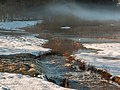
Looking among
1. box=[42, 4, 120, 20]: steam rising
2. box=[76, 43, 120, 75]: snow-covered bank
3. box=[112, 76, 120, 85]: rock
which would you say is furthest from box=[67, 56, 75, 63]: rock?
box=[42, 4, 120, 20]: steam rising

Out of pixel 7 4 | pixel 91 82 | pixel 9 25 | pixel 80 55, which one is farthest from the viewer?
pixel 7 4

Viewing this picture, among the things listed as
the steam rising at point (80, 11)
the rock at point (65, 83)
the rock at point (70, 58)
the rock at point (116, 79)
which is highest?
the rock at point (116, 79)

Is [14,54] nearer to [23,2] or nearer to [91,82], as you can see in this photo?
[91,82]

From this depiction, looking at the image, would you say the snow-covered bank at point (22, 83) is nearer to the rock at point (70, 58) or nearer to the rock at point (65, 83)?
the rock at point (65, 83)

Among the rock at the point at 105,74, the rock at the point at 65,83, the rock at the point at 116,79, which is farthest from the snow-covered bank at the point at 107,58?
the rock at the point at 65,83

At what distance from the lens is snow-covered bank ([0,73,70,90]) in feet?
66.8

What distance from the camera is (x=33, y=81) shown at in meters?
22.1

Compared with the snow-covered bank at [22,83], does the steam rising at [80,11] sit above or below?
below

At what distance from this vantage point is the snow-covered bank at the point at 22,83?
2036 centimetres

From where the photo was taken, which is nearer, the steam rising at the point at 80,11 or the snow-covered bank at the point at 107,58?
the snow-covered bank at the point at 107,58

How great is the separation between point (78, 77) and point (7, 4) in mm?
72334

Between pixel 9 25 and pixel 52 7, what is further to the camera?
pixel 52 7

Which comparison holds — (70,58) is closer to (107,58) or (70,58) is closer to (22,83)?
(107,58)

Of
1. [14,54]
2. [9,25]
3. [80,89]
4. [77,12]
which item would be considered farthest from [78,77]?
[77,12]
